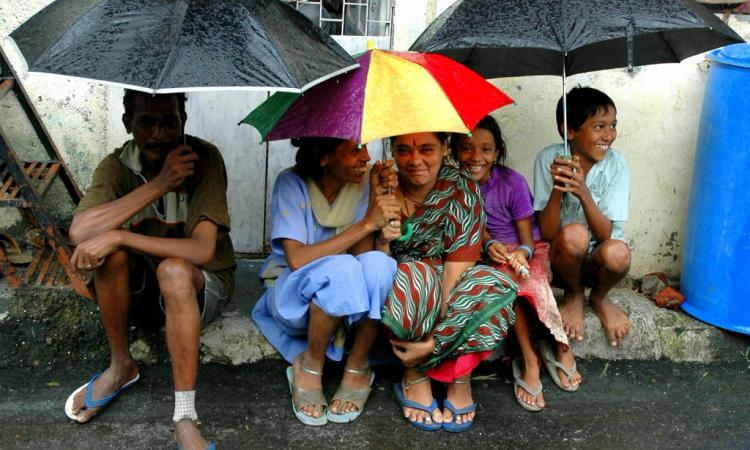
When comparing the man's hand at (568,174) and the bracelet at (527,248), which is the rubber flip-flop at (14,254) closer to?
the bracelet at (527,248)

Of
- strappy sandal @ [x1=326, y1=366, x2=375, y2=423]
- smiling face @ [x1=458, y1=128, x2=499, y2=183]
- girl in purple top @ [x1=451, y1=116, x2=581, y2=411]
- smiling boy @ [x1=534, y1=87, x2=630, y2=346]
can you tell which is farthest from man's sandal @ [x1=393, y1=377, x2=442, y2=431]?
smiling face @ [x1=458, y1=128, x2=499, y2=183]

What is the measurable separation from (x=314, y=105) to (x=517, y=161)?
161 centimetres

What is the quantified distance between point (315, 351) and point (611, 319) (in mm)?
1440

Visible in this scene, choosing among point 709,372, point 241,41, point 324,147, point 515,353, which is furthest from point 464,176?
point 709,372

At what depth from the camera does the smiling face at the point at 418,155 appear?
11.1 feet

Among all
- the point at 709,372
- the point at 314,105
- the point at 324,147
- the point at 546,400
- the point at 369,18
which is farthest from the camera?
the point at 369,18

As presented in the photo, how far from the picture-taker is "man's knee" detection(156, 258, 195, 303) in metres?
3.18

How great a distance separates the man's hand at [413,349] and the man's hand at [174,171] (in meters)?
1.03

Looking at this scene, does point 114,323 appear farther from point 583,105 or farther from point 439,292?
point 583,105

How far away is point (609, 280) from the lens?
3.93 metres

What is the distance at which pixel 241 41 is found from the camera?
280cm

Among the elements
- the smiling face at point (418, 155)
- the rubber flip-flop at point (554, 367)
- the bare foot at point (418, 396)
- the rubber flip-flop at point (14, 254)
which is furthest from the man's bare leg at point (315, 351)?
the rubber flip-flop at point (14, 254)

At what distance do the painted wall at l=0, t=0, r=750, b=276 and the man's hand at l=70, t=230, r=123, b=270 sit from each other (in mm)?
1297

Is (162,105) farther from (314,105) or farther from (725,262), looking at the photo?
(725,262)
